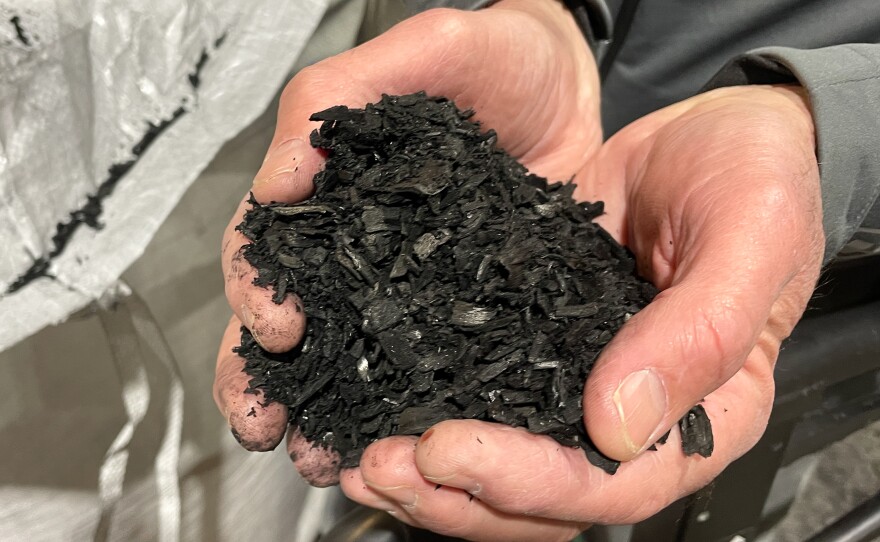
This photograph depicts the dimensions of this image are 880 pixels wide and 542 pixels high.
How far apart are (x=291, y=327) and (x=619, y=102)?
1291 millimetres

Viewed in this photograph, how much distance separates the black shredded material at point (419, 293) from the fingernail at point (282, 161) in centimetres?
5

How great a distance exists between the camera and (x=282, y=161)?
1.13 metres

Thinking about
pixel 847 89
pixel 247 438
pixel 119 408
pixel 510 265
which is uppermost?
pixel 847 89

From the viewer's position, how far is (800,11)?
4.70 ft

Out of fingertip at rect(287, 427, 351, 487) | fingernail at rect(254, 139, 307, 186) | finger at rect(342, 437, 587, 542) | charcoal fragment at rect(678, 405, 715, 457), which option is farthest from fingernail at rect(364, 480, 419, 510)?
fingernail at rect(254, 139, 307, 186)

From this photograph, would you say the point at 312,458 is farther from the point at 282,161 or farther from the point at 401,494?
the point at 282,161

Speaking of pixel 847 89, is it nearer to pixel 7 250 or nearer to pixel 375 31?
pixel 375 31

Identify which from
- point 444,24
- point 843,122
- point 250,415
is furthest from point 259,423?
point 843,122

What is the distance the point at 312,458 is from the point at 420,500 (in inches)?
10.7

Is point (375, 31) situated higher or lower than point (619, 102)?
higher

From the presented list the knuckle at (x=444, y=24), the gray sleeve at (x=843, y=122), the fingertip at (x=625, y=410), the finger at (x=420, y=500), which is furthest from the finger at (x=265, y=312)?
the gray sleeve at (x=843, y=122)

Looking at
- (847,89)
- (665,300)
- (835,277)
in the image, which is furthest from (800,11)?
(665,300)

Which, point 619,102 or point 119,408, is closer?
point 119,408

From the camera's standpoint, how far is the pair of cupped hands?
34.5 inches
